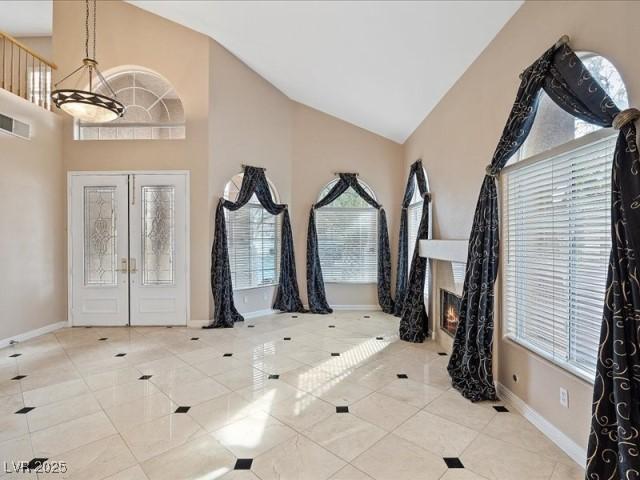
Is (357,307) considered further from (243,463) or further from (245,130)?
(243,463)

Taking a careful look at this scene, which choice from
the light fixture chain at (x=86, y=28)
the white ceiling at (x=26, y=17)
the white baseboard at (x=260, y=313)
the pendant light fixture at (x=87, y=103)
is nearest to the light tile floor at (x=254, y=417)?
the white baseboard at (x=260, y=313)

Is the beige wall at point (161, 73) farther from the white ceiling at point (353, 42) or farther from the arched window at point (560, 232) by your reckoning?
the arched window at point (560, 232)

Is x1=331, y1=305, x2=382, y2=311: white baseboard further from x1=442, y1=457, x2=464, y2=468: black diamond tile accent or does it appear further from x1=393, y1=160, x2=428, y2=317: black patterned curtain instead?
x1=442, y1=457, x2=464, y2=468: black diamond tile accent

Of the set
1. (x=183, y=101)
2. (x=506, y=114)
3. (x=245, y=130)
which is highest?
(x=183, y=101)

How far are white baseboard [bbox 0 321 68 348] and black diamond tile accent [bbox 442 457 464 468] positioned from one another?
572 centimetres

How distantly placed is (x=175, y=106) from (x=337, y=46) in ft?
10.1

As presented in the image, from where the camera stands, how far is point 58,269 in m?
5.31

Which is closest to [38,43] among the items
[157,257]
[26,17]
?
[26,17]

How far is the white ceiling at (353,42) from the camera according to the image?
315cm

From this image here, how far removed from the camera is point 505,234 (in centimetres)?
304

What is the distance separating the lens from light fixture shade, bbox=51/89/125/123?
3689 mm

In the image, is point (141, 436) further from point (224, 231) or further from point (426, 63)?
point (426, 63)

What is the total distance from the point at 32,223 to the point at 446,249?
6.08m

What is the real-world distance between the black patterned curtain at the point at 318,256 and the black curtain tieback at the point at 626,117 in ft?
15.6
